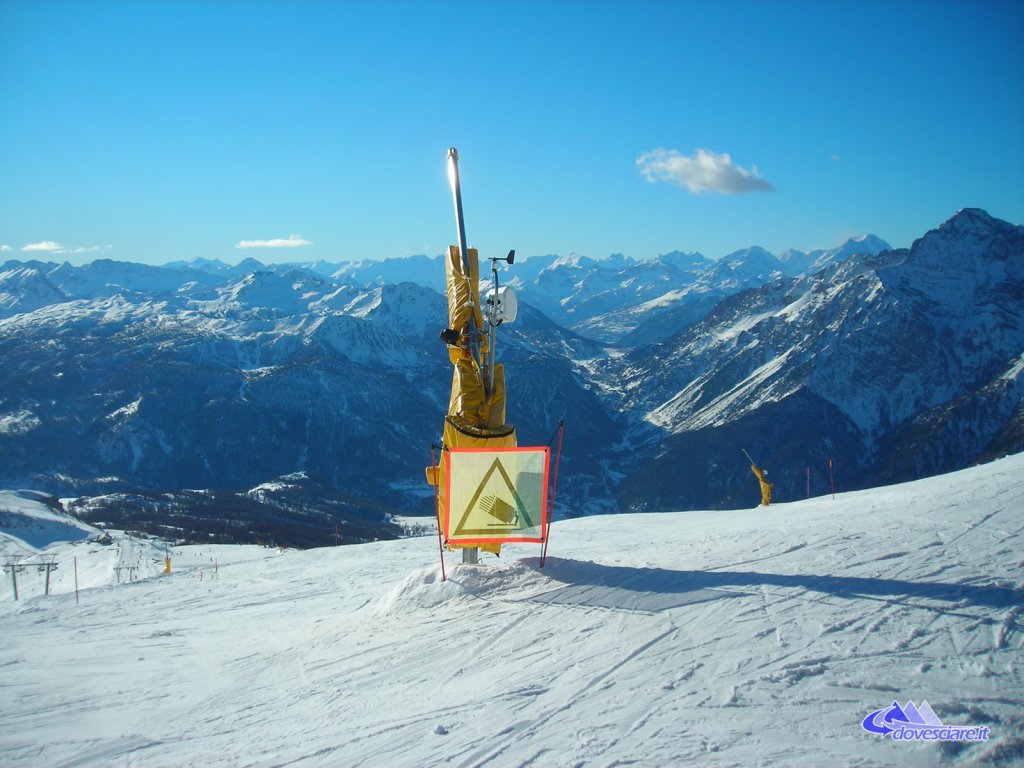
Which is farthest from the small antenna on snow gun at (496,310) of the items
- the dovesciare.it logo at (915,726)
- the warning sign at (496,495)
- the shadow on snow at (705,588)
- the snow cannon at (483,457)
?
the dovesciare.it logo at (915,726)

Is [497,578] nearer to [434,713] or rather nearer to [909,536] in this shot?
[434,713]

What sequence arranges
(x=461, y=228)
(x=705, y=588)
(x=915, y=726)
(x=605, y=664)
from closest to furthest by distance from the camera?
(x=915, y=726), (x=605, y=664), (x=705, y=588), (x=461, y=228)

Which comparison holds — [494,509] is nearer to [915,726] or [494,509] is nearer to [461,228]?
[461,228]

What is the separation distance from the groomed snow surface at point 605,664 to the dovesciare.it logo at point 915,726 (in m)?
0.13

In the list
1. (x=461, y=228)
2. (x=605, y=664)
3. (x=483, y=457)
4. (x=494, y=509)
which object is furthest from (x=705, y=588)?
(x=461, y=228)

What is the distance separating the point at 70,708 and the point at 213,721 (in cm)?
311

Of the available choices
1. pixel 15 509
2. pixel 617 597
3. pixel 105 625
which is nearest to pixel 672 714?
pixel 617 597

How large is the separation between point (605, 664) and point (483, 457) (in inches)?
220

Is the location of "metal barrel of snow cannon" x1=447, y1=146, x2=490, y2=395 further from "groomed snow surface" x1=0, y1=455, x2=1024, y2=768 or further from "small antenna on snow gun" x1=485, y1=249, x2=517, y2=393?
"groomed snow surface" x1=0, y1=455, x2=1024, y2=768

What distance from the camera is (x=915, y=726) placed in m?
8.54

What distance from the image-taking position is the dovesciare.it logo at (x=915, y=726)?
27.2 ft

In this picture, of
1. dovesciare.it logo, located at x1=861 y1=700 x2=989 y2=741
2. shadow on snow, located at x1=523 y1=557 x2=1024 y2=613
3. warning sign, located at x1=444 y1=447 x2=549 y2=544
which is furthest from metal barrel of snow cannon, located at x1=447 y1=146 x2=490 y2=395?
dovesciare.it logo, located at x1=861 y1=700 x2=989 y2=741

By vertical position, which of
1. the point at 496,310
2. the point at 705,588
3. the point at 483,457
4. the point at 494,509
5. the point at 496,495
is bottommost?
the point at 705,588

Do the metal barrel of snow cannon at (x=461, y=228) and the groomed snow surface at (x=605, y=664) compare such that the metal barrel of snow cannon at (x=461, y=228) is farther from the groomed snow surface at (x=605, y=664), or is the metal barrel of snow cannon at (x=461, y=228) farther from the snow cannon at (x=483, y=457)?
the groomed snow surface at (x=605, y=664)
